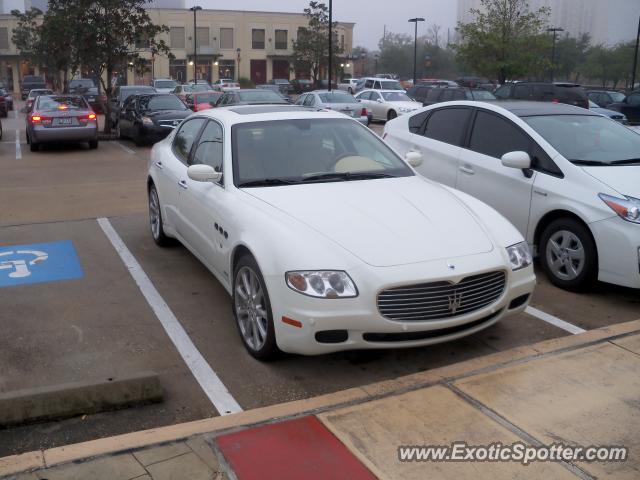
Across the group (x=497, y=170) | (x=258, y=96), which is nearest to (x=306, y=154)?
(x=497, y=170)

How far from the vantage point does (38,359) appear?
15.2 feet

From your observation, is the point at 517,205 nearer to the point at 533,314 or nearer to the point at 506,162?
the point at 506,162

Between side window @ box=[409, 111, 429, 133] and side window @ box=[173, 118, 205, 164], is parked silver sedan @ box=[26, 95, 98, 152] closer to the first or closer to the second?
side window @ box=[173, 118, 205, 164]

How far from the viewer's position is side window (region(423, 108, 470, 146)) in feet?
24.5

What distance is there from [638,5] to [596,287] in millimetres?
110998

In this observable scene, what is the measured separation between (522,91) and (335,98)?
6692mm

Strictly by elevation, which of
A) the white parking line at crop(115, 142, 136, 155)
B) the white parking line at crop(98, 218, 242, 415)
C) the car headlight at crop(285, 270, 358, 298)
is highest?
the car headlight at crop(285, 270, 358, 298)

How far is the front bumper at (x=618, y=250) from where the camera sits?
5.43m

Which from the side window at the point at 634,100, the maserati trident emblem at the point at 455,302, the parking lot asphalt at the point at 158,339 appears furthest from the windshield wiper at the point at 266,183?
the side window at the point at 634,100

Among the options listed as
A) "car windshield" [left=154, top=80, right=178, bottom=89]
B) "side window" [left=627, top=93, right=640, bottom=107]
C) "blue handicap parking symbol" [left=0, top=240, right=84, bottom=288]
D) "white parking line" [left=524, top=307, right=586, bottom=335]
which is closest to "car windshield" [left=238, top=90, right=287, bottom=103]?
"side window" [left=627, top=93, right=640, bottom=107]

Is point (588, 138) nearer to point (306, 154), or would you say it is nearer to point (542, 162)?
point (542, 162)

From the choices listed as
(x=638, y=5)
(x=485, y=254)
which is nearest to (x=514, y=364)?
(x=485, y=254)

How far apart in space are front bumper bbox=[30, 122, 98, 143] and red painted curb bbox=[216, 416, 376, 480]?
14.7m

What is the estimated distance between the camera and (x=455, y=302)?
425 cm
